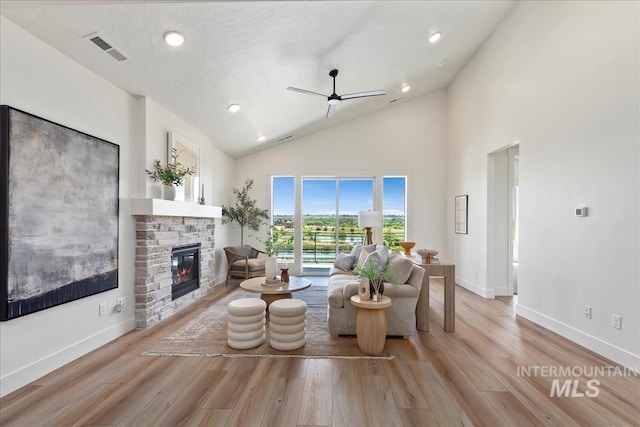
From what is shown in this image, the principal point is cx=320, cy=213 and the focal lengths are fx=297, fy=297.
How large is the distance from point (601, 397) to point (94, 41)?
502 centimetres

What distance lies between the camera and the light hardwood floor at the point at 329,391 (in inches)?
78.0

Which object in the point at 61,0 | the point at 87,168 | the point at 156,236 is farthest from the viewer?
the point at 156,236

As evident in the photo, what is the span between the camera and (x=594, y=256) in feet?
9.91

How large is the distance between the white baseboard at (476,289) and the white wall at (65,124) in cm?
524

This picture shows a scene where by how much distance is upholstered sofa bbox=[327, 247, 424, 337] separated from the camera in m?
3.29

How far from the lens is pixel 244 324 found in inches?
118

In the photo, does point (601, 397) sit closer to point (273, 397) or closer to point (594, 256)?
point (594, 256)

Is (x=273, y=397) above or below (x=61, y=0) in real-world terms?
below

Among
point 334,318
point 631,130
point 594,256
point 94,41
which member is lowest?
point 334,318

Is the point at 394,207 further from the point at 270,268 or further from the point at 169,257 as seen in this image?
the point at 169,257

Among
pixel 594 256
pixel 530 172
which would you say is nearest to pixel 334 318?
pixel 594 256

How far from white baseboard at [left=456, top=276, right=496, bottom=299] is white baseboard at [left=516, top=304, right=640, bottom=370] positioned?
35.1 inches

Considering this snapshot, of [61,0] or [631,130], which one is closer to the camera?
[61,0]

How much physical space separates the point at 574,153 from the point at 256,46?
370cm
